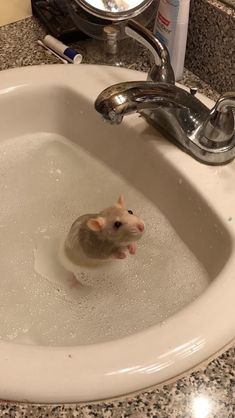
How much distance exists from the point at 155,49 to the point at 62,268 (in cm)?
31

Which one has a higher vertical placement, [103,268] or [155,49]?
[155,49]

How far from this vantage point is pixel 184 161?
0.74m

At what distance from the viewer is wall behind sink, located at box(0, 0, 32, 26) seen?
93cm

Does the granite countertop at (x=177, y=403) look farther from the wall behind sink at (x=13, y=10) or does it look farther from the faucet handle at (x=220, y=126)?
the wall behind sink at (x=13, y=10)

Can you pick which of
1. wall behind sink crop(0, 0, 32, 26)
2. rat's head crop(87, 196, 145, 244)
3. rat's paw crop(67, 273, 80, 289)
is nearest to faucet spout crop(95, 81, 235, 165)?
rat's head crop(87, 196, 145, 244)

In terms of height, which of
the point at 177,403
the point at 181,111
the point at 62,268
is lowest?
the point at 62,268

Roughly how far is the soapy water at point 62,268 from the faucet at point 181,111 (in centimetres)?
12

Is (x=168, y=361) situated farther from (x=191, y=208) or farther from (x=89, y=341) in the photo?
(x=191, y=208)

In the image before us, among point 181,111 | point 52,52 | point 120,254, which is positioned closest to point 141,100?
point 181,111

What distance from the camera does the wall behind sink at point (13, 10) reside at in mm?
926

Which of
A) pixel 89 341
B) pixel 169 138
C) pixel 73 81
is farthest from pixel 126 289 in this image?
pixel 73 81

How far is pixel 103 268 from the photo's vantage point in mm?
765

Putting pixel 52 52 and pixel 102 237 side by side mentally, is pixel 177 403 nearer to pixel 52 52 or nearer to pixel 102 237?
pixel 102 237

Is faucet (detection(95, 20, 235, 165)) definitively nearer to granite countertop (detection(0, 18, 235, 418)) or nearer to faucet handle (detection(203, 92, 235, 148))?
faucet handle (detection(203, 92, 235, 148))
